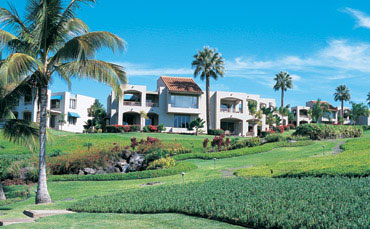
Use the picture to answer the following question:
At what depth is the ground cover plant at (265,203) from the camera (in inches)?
262

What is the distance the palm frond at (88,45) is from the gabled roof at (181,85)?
34.7 m

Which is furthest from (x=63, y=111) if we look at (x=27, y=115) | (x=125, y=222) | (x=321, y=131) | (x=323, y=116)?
(x=323, y=116)

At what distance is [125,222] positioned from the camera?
8.00m

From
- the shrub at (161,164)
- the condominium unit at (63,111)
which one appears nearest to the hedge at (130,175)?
the shrub at (161,164)

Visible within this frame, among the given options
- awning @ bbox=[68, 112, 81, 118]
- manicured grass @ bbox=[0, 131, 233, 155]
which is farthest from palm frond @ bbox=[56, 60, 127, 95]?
awning @ bbox=[68, 112, 81, 118]

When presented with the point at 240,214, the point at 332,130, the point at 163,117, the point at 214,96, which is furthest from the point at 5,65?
the point at 214,96

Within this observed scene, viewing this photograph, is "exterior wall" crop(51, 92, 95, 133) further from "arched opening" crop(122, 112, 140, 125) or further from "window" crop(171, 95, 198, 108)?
"window" crop(171, 95, 198, 108)

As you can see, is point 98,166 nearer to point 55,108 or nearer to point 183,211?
point 183,211

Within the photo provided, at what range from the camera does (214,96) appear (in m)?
52.0

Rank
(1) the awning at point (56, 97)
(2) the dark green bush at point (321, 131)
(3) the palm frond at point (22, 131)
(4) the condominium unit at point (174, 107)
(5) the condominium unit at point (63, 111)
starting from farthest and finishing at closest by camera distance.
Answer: (1) the awning at point (56, 97)
(5) the condominium unit at point (63, 111)
(4) the condominium unit at point (174, 107)
(2) the dark green bush at point (321, 131)
(3) the palm frond at point (22, 131)

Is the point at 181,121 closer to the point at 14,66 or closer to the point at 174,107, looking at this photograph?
the point at 174,107

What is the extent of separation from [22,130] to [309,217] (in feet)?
38.7

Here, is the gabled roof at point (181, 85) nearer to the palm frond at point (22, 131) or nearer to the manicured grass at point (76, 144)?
the manicured grass at point (76, 144)

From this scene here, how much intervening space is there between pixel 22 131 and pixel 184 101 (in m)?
36.0
